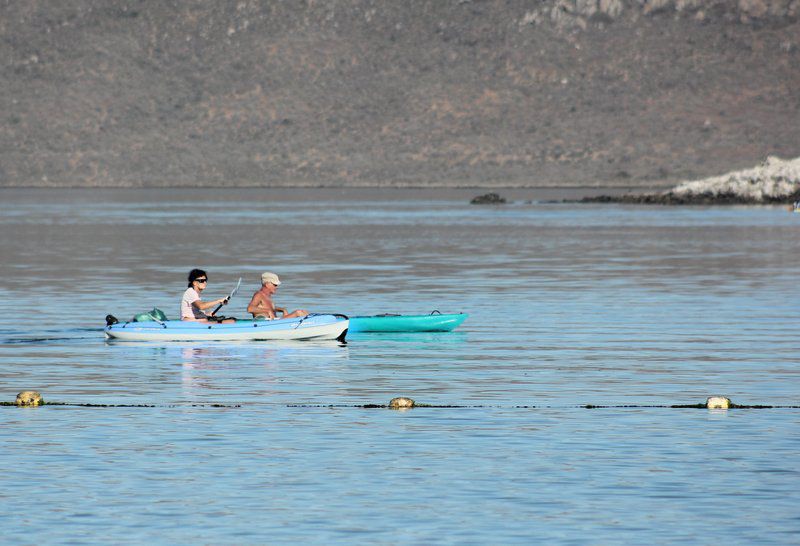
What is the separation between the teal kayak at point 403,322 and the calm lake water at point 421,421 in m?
0.23

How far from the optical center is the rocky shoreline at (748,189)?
149 m

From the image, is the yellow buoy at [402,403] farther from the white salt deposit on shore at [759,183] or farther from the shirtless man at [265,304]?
the white salt deposit on shore at [759,183]

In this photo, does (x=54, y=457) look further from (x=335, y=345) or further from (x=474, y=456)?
(x=335, y=345)

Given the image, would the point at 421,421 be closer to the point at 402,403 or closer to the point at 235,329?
the point at 402,403

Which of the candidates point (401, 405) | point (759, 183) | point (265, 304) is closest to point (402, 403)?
point (401, 405)

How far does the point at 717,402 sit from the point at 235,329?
417 inches

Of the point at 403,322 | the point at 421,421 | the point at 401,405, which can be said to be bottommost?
the point at 421,421

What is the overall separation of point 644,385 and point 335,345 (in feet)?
25.0

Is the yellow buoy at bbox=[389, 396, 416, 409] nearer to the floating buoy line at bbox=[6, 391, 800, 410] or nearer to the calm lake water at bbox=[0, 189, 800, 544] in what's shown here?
the floating buoy line at bbox=[6, 391, 800, 410]

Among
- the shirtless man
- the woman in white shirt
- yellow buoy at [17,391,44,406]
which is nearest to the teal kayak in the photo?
the shirtless man

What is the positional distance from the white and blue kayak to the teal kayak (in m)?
1.70

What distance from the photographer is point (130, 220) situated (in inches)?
4734

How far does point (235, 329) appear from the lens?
3028 centimetres

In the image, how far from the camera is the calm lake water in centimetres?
1552
